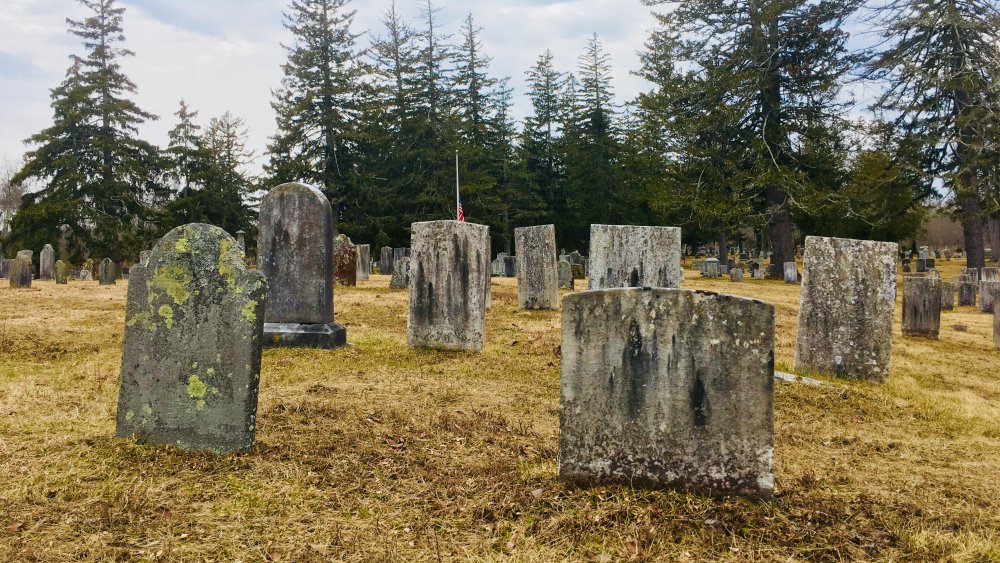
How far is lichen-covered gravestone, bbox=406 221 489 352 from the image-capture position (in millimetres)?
8359

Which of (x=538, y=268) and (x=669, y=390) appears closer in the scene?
(x=669, y=390)

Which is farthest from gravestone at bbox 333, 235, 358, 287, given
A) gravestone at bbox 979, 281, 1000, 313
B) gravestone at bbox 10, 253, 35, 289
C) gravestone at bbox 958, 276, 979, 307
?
gravestone at bbox 958, 276, 979, 307

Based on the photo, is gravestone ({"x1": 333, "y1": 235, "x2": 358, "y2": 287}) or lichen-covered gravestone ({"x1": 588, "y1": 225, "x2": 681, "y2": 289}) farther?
gravestone ({"x1": 333, "y1": 235, "x2": 358, "y2": 287})

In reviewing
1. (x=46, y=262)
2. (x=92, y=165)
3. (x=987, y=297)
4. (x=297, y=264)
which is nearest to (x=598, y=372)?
(x=297, y=264)

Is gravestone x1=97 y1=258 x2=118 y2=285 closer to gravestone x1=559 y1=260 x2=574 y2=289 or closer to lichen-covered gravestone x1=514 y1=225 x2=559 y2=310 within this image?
gravestone x1=559 y1=260 x2=574 y2=289

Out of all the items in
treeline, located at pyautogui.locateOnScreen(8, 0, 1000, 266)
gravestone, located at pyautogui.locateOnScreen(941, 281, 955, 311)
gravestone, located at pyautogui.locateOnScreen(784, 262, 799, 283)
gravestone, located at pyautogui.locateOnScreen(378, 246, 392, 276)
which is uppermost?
treeline, located at pyautogui.locateOnScreen(8, 0, 1000, 266)

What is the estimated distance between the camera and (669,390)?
11.0 feet

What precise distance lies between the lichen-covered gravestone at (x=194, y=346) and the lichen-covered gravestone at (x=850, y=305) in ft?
19.2

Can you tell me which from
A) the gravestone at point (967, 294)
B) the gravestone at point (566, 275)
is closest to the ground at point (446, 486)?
the gravestone at point (566, 275)

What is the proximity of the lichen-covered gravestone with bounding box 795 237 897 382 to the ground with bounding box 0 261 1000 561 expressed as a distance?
2.12 feet

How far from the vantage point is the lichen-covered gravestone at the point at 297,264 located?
8133 mm

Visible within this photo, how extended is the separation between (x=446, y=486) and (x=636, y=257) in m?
6.95

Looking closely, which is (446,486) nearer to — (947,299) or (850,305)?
(850,305)

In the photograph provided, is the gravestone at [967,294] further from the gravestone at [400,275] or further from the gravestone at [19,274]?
the gravestone at [19,274]
